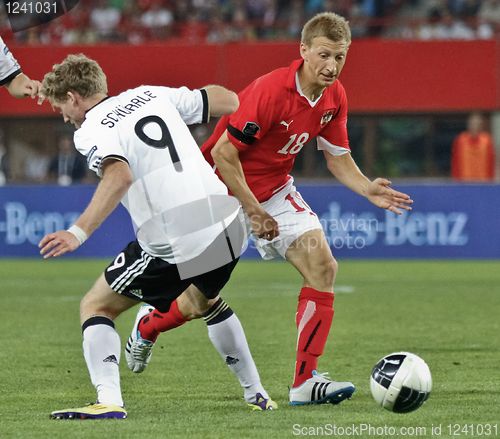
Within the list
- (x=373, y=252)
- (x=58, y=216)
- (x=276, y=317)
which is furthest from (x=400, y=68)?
(x=276, y=317)

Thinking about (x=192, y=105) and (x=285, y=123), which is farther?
(x=285, y=123)

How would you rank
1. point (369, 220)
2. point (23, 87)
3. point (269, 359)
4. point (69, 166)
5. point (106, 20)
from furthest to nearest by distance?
point (106, 20) < point (69, 166) < point (369, 220) < point (269, 359) < point (23, 87)

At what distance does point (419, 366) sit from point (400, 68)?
18509 mm

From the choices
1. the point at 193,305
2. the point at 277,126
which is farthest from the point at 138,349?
the point at 277,126

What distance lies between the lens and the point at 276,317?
10930mm

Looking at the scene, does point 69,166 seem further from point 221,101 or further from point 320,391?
point 221,101

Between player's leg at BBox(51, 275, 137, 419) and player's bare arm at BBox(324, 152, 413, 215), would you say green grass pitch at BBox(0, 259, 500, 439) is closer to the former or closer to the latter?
player's leg at BBox(51, 275, 137, 419)

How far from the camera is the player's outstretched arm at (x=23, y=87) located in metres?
7.07

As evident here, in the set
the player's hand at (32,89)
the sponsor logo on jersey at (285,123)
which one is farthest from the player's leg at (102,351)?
the player's hand at (32,89)

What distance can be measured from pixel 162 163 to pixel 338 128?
63.8 inches

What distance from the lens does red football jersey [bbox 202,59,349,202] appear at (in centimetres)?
659

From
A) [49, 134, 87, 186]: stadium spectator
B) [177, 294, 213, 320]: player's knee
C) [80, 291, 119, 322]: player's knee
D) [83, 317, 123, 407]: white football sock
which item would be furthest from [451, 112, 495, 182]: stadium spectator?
[83, 317, 123, 407]: white football sock

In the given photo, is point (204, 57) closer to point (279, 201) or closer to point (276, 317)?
point (276, 317)

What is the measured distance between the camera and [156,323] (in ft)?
23.0
